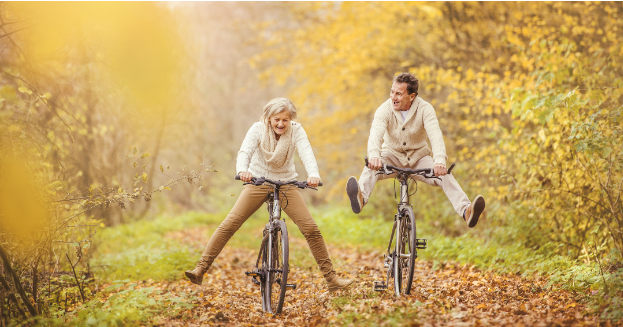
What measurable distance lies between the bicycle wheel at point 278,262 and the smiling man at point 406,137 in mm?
814

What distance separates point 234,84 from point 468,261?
21.9 metres

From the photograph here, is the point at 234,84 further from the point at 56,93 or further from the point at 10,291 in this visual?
the point at 10,291

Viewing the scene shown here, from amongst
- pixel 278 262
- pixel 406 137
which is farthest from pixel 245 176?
pixel 406 137

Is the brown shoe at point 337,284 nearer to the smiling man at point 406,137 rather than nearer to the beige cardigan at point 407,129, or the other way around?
the smiling man at point 406,137

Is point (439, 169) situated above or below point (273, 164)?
below

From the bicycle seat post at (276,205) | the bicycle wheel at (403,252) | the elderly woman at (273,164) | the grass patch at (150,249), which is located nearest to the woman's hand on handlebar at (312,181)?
the elderly woman at (273,164)

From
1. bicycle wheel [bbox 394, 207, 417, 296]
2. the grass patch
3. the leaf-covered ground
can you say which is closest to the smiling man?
bicycle wheel [bbox 394, 207, 417, 296]

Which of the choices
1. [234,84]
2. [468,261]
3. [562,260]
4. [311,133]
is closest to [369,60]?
Result: [311,133]

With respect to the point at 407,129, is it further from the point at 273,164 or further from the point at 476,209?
the point at 273,164

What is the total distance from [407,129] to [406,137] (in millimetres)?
81

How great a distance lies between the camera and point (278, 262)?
5070mm

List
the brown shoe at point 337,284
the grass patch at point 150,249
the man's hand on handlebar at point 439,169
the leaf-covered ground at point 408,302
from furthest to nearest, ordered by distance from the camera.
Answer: the grass patch at point 150,249, the brown shoe at point 337,284, the man's hand on handlebar at point 439,169, the leaf-covered ground at point 408,302

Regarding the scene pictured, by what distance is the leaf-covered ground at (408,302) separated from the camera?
13.6 ft

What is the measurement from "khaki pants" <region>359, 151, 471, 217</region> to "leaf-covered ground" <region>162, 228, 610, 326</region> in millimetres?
934
